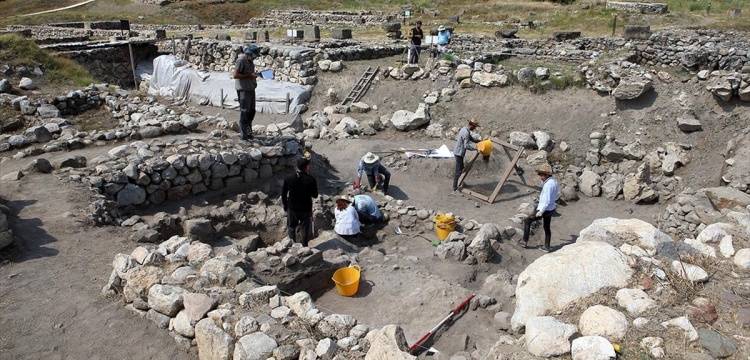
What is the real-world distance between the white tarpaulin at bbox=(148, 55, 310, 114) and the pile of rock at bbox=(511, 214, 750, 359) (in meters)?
12.6

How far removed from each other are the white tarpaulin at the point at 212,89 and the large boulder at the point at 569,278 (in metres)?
12.6

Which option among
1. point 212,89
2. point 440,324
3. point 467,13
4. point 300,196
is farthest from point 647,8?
point 440,324

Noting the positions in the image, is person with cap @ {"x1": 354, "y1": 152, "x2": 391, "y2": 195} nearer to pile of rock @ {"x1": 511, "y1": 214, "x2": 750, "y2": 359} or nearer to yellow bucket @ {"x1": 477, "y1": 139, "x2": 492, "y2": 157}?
yellow bucket @ {"x1": 477, "y1": 139, "x2": 492, "y2": 157}

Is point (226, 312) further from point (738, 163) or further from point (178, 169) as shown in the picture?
point (738, 163)

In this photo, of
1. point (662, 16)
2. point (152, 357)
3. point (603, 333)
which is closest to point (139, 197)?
point (152, 357)

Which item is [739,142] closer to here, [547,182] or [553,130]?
[553,130]

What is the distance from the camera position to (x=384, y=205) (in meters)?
10.5

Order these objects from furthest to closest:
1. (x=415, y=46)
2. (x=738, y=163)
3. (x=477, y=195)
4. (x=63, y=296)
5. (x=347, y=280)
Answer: (x=415, y=46), (x=477, y=195), (x=738, y=163), (x=347, y=280), (x=63, y=296)

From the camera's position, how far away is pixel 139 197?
893 centimetres

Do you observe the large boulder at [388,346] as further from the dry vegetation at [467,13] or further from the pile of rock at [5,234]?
the dry vegetation at [467,13]

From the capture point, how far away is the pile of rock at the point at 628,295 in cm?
436

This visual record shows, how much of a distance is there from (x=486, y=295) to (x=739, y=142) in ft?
26.5

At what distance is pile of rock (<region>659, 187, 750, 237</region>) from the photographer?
353 inches

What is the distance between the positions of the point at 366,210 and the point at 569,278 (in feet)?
16.3
